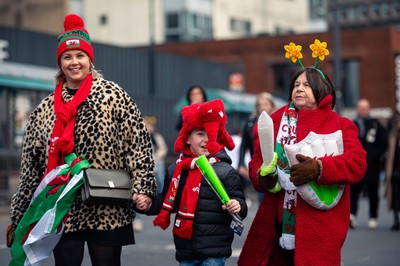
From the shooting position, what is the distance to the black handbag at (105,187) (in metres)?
Result: 5.52

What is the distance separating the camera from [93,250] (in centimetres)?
559

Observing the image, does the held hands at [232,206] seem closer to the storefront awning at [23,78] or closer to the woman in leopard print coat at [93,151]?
the woman in leopard print coat at [93,151]

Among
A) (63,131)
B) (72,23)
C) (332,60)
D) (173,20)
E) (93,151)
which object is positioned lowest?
(93,151)

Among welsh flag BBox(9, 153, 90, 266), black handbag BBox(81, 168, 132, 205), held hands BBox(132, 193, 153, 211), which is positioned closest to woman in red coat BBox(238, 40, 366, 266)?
held hands BBox(132, 193, 153, 211)

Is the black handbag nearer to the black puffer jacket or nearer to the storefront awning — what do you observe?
the black puffer jacket

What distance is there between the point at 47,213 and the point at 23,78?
16.5m

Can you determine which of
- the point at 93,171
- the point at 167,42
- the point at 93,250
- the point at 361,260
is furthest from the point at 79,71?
the point at 167,42

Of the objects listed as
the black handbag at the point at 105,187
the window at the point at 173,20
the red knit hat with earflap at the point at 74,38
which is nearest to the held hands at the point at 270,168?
the black handbag at the point at 105,187

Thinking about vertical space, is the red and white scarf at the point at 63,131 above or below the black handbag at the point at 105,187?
above

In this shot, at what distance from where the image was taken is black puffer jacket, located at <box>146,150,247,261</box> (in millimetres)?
5832

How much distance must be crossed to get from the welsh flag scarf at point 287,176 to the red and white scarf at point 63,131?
3.87ft

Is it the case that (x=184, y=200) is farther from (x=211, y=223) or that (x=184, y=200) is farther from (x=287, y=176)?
(x=287, y=176)

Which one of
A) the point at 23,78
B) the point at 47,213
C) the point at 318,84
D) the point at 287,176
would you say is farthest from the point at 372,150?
the point at 23,78

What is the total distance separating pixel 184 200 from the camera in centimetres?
591
